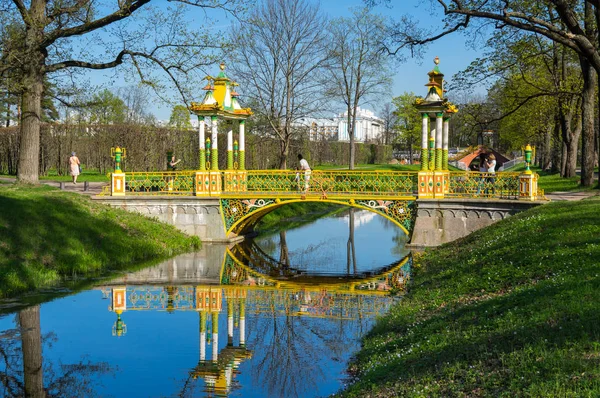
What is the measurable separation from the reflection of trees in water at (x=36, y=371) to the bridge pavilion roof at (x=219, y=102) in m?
12.2

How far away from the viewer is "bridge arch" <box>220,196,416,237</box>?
2064 centimetres

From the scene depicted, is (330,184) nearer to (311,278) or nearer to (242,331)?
(311,278)

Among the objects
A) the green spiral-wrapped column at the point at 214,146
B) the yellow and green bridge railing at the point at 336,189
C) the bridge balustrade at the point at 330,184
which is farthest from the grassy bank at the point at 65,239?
the green spiral-wrapped column at the point at 214,146

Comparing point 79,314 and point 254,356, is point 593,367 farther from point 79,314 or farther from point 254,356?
point 79,314

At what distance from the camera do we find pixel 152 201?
74.4 ft

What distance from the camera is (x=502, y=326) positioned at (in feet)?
25.1

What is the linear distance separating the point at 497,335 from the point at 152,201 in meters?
16.9

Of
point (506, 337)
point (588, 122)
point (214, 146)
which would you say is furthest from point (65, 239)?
point (588, 122)

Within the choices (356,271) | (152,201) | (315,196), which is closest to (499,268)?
(356,271)

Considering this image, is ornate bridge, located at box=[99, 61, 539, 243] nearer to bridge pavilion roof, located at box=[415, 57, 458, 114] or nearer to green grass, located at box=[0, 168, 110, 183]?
bridge pavilion roof, located at box=[415, 57, 458, 114]

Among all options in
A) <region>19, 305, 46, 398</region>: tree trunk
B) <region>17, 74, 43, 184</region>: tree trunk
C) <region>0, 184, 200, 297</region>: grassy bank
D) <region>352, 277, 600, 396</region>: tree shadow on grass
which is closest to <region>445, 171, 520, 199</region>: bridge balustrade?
<region>0, 184, 200, 297</region>: grassy bank

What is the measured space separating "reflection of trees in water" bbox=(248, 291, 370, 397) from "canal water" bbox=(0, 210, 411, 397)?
0.7 inches

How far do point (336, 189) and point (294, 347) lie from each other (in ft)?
38.5

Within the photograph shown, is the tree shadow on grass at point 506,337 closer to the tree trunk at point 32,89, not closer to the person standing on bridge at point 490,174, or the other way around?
the person standing on bridge at point 490,174
